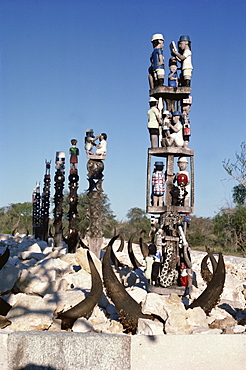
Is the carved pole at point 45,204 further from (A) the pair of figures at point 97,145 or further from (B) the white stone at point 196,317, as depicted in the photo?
(B) the white stone at point 196,317

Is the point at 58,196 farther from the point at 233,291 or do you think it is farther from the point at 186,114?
the point at 186,114

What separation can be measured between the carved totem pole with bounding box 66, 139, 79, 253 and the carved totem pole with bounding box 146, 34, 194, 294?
162 inches

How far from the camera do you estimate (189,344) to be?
14.7 ft

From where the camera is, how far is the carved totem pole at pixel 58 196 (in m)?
12.9

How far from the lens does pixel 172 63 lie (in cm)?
738

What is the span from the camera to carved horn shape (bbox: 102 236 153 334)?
539cm

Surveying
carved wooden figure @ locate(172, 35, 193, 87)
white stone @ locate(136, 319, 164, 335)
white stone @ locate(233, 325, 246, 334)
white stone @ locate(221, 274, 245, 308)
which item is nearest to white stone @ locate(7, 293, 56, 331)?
white stone @ locate(136, 319, 164, 335)

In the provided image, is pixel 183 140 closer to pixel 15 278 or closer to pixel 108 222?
pixel 15 278

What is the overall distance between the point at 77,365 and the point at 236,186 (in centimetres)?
2095

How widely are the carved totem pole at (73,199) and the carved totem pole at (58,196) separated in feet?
4.69

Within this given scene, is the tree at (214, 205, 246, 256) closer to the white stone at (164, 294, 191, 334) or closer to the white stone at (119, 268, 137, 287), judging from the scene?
the white stone at (119, 268, 137, 287)

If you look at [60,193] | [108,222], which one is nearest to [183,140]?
[60,193]

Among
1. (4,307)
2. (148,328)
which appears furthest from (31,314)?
(148,328)

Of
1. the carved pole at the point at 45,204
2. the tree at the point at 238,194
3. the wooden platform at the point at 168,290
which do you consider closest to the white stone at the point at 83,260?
the wooden platform at the point at 168,290
